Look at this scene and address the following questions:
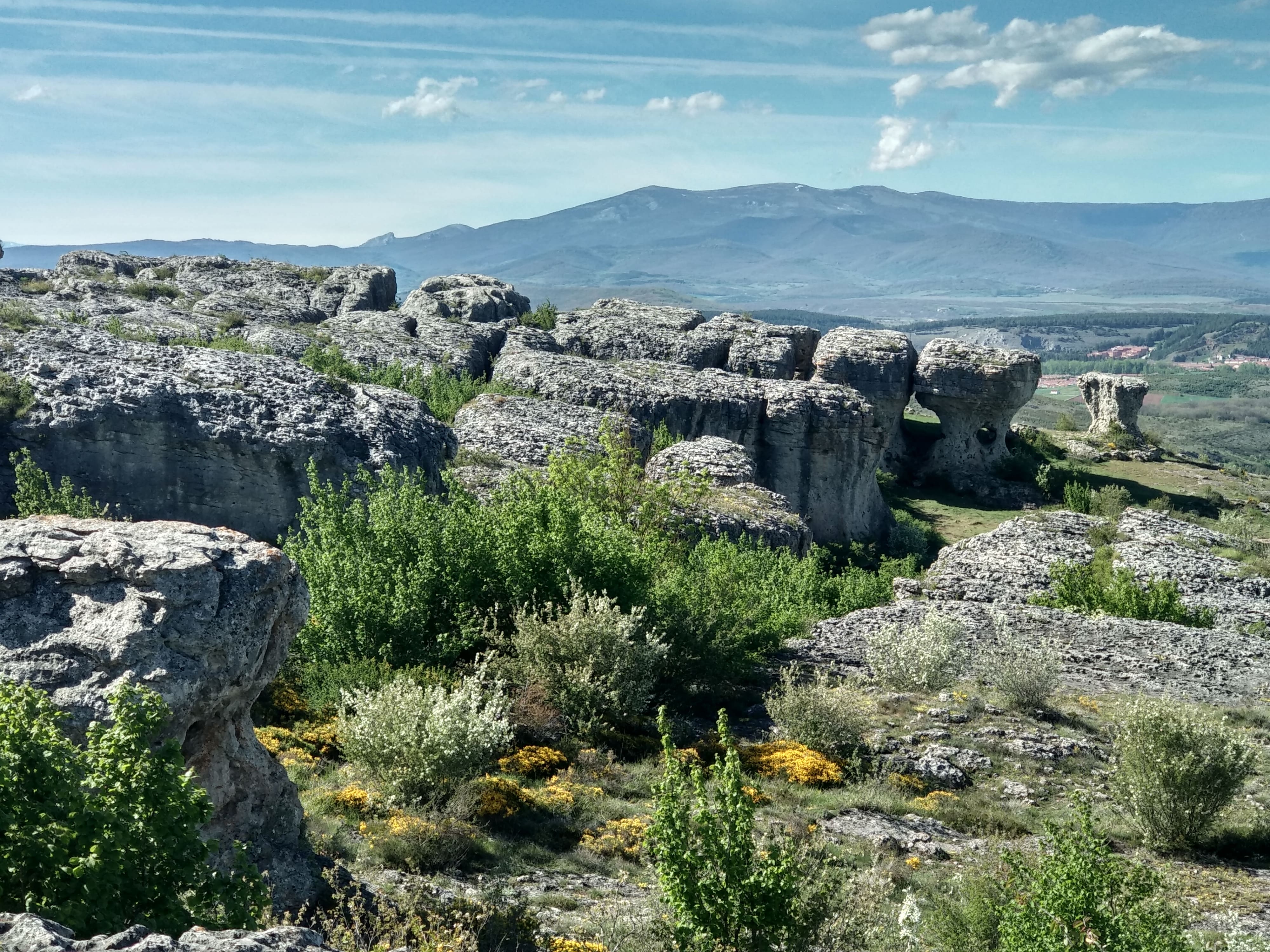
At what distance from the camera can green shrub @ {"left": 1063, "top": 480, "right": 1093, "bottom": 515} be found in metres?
39.8

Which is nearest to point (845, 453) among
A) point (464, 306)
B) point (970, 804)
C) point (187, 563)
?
point (464, 306)

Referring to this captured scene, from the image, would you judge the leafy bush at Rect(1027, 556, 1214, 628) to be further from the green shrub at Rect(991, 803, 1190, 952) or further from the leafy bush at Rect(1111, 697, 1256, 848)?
the green shrub at Rect(991, 803, 1190, 952)

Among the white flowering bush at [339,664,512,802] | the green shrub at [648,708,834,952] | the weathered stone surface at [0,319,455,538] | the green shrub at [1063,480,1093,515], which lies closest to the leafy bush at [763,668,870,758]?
the white flowering bush at [339,664,512,802]

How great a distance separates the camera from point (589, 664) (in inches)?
486

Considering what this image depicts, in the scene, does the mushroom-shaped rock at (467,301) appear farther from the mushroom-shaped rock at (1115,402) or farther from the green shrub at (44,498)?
the mushroom-shaped rock at (1115,402)

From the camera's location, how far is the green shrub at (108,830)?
425 centimetres

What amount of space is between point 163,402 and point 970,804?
15957 mm

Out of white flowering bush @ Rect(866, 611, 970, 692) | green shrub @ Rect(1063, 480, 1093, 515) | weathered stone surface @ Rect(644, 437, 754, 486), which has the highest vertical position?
weathered stone surface @ Rect(644, 437, 754, 486)

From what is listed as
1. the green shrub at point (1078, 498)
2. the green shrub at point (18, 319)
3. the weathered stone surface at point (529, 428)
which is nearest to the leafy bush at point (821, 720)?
the weathered stone surface at point (529, 428)

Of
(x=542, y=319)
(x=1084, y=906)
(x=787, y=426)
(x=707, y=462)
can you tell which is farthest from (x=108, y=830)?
(x=542, y=319)

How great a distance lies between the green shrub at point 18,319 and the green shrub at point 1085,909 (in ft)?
73.2

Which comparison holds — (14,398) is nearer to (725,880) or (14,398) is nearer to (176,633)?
(176,633)

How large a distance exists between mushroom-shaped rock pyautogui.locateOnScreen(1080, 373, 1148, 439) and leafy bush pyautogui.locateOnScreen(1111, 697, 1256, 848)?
43.6 meters

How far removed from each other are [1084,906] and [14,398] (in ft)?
64.5
